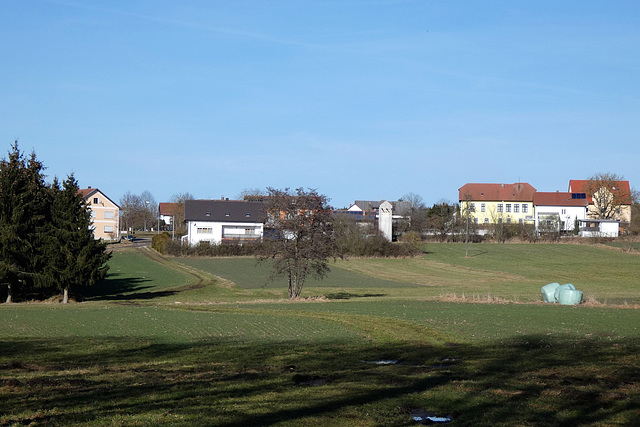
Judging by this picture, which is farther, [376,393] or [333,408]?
[376,393]

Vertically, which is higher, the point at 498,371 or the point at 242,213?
the point at 242,213

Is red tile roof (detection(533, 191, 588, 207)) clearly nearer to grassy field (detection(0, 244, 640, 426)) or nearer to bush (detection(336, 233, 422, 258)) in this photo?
bush (detection(336, 233, 422, 258))

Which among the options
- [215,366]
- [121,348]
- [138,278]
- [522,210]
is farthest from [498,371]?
[522,210]

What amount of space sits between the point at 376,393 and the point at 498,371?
3871 millimetres

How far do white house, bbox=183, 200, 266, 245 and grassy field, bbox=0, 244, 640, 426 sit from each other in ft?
199

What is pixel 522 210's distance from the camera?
426 ft

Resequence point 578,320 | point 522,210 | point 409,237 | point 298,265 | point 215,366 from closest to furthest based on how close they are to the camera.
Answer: point 215,366
point 578,320
point 298,265
point 409,237
point 522,210

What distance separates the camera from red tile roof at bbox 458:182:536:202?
130875 mm

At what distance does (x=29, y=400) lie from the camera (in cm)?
1098

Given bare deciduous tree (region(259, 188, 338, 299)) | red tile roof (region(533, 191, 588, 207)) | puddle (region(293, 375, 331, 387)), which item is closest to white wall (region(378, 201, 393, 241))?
red tile roof (region(533, 191, 588, 207))

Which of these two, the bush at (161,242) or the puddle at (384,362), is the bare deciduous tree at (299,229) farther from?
the bush at (161,242)

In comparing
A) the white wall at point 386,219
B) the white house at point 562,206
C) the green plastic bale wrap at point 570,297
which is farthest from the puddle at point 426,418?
the white house at point 562,206

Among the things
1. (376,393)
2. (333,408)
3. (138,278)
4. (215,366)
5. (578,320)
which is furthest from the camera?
(138,278)

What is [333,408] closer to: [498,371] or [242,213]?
[498,371]
